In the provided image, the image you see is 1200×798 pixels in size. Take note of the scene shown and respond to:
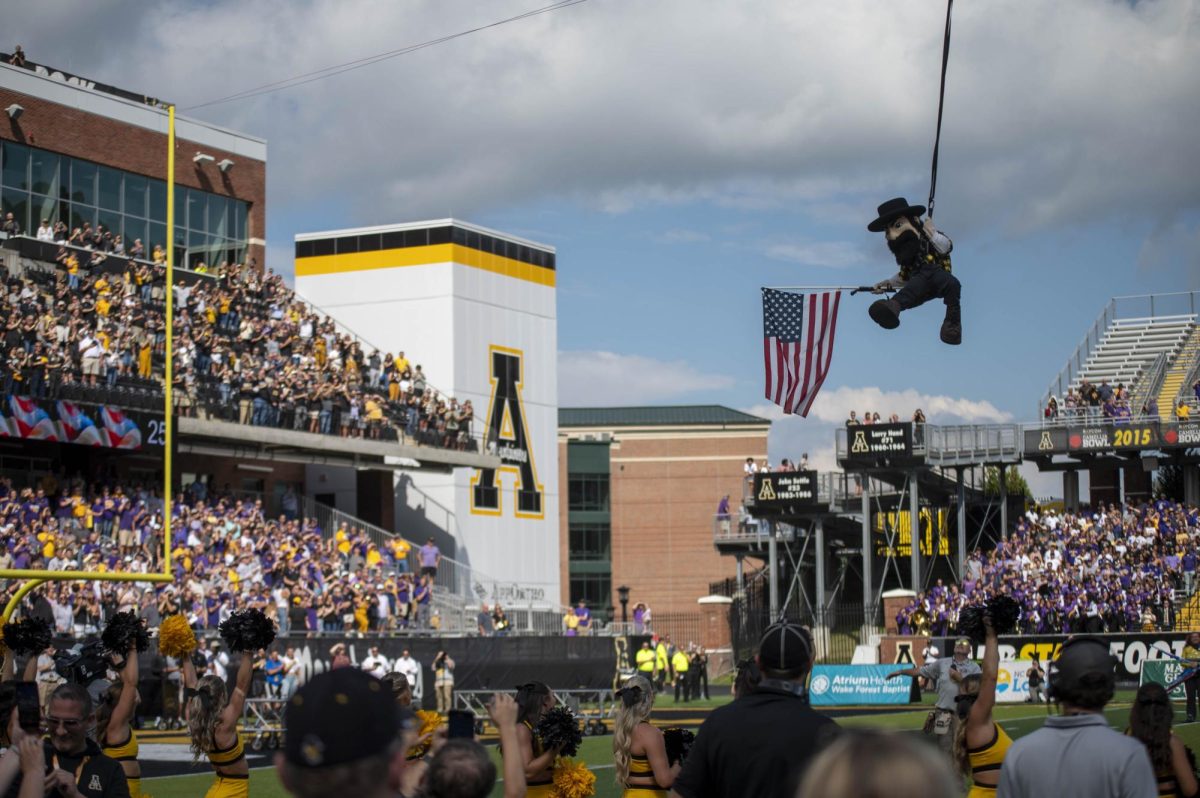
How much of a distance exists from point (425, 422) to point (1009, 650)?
16574 millimetres

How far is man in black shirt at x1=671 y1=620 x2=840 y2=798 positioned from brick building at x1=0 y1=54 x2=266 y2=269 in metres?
34.1

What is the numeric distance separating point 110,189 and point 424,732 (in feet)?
111

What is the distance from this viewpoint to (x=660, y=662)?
35.2 metres

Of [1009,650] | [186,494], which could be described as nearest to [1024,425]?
[1009,650]

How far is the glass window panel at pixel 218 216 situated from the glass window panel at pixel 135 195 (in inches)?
103

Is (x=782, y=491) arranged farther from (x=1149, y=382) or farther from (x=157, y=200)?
(x=157, y=200)

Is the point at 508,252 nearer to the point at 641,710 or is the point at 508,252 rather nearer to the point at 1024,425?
the point at 1024,425

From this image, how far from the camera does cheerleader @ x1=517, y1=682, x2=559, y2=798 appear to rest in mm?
7449

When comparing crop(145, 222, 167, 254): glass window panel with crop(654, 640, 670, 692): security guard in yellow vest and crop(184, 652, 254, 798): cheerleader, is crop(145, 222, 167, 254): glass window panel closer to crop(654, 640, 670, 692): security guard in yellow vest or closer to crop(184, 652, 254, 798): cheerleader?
crop(654, 640, 670, 692): security guard in yellow vest

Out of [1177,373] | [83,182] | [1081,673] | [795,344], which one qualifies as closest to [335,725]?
[1081,673]

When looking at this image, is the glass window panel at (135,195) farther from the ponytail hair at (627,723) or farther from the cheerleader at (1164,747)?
the cheerleader at (1164,747)

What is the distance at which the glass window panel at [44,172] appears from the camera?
121ft

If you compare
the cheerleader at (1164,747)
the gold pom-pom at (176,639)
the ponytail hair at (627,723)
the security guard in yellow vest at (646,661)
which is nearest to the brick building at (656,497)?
the security guard in yellow vest at (646,661)

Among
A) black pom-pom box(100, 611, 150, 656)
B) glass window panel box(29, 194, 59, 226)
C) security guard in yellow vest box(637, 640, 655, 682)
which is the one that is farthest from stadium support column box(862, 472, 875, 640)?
black pom-pom box(100, 611, 150, 656)
